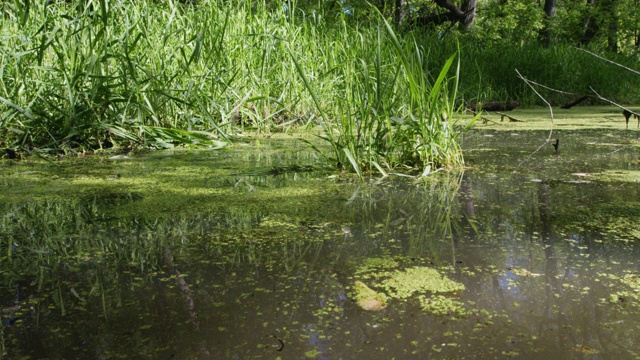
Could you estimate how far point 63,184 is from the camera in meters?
1.72

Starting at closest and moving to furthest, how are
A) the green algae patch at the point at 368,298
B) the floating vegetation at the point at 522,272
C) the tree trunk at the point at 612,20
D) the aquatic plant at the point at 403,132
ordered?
1. the green algae patch at the point at 368,298
2. the floating vegetation at the point at 522,272
3. the aquatic plant at the point at 403,132
4. the tree trunk at the point at 612,20

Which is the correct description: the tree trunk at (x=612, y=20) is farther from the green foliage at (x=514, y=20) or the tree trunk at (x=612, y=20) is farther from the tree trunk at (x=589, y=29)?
the green foliage at (x=514, y=20)

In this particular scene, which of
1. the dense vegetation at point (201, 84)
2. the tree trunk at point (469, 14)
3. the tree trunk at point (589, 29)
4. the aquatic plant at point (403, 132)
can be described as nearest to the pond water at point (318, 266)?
the aquatic plant at point (403, 132)

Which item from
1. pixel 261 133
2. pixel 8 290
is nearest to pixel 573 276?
pixel 8 290

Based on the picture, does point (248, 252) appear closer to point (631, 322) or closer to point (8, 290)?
point (8, 290)

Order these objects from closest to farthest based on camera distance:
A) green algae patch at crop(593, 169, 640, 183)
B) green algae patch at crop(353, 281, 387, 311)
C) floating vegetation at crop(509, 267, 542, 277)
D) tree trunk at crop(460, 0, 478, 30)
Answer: green algae patch at crop(353, 281, 387, 311), floating vegetation at crop(509, 267, 542, 277), green algae patch at crop(593, 169, 640, 183), tree trunk at crop(460, 0, 478, 30)

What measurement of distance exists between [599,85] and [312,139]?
4.06 m

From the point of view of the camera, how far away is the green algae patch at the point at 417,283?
2.94 feet

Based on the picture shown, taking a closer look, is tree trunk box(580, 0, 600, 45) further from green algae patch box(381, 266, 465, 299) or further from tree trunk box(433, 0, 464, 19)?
green algae patch box(381, 266, 465, 299)

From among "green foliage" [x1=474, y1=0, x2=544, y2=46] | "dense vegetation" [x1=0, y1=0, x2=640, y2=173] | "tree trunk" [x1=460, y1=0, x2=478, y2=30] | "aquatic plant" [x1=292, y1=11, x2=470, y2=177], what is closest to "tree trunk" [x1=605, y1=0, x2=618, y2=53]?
"green foliage" [x1=474, y1=0, x2=544, y2=46]

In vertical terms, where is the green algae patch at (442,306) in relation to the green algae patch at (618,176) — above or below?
below

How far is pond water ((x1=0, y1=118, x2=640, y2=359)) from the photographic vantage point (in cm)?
74

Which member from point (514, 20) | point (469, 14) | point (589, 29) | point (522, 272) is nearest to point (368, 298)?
point (522, 272)

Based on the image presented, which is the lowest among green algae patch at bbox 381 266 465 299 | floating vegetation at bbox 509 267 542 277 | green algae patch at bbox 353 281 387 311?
green algae patch at bbox 353 281 387 311
